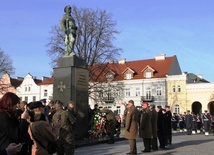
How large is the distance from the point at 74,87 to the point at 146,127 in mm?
3591

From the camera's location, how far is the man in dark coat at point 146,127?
11.5 m

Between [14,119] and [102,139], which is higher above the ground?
[14,119]

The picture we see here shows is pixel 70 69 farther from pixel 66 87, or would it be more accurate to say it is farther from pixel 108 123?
pixel 108 123

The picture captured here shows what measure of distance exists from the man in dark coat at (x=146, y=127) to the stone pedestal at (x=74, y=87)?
8.64 feet

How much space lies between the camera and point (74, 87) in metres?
13.1

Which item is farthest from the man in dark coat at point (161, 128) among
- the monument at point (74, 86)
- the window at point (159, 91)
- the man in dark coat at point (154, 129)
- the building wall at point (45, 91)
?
the building wall at point (45, 91)

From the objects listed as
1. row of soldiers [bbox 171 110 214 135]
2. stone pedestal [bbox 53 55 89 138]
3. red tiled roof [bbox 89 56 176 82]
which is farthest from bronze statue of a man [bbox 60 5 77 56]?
red tiled roof [bbox 89 56 176 82]

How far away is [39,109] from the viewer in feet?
17.2

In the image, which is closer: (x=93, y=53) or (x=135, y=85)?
(x=93, y=53)

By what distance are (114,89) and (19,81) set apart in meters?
43.4

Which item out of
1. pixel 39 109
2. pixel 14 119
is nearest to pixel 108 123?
pixel 39 109

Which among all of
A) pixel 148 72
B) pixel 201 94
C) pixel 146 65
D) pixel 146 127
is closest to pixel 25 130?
pixel 146 127

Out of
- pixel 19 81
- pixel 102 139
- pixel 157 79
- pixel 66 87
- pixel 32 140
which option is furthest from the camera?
pixel 19 81

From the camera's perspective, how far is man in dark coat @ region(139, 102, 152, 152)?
37.6 ft
